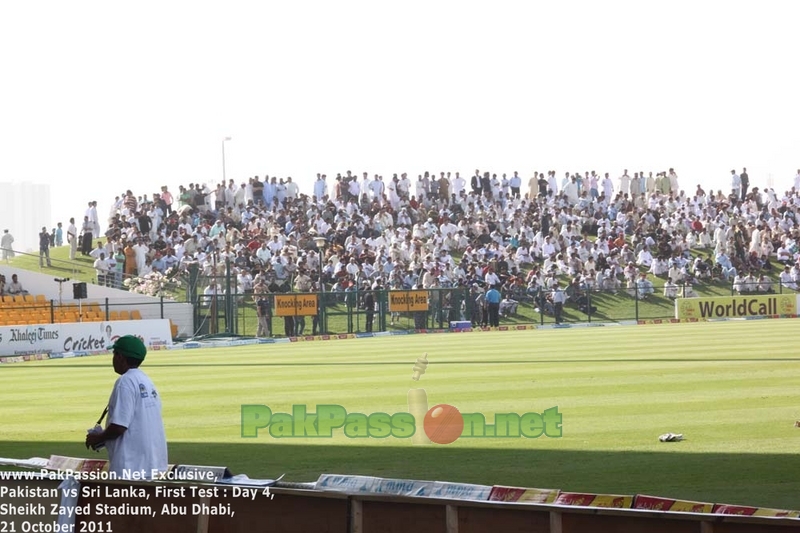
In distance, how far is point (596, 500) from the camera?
24.8ft

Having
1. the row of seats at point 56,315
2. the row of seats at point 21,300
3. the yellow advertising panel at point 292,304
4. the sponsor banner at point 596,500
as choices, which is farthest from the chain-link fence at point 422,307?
the sponsor banner at point 596,500

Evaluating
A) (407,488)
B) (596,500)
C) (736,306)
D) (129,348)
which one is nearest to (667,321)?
(736,306)

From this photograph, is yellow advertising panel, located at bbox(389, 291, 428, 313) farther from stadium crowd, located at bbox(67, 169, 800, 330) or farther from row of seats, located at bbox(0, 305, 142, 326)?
row of seats, located at bbox(0, 305, 142, 326)

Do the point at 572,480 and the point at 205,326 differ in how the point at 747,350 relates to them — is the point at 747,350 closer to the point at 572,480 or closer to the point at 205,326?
the point at 572,480

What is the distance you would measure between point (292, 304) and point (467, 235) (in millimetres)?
13041

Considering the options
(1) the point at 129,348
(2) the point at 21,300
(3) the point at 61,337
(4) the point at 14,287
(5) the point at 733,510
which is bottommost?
(5) the point at 733,510

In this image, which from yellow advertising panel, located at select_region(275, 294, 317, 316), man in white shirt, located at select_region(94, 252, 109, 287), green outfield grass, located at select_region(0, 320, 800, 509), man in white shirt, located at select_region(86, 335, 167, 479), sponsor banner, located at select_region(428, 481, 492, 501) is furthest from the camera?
man in white shirt, located at select_region(94, 252, 109, 287)

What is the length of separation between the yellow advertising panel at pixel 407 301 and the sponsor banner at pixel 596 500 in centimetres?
4115

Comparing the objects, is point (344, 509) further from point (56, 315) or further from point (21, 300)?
point (21, 300)

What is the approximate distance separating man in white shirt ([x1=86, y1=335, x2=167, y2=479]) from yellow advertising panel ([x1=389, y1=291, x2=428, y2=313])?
39.8 meters

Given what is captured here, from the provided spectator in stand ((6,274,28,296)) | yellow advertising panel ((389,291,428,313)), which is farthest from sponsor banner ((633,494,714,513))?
yellow advertising panel ((389,291,428,313))

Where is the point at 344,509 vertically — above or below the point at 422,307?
below

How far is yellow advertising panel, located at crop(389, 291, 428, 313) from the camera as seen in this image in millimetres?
49031

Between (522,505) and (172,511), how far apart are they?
2.35m
